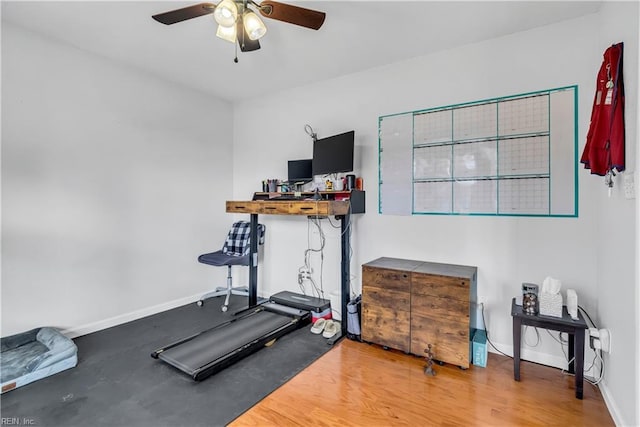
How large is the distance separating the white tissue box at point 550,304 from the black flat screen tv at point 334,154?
68.9 inches

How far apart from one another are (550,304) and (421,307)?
32.6 inches

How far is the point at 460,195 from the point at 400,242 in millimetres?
693

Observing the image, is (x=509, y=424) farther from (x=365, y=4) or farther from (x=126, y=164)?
(x=126, y=164)

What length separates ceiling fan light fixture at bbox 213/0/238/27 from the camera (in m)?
1.74

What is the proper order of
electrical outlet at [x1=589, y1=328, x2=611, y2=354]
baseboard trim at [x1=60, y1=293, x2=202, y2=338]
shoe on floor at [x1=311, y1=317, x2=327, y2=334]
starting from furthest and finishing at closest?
1. shoe on floor at [x1=311, y1=317, x2=327, y2=334]
2. baseboard trim at [x1=60, y1=293, x2=202, y2=338]
3. electrical outlet at [x1=589, y1=328, x2=611, y2=354]

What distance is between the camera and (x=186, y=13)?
188cm

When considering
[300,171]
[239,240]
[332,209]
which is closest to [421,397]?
[332,209]

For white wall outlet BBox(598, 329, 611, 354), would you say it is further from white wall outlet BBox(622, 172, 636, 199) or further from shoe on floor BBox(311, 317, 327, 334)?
shoe on floor BBox(311, 317, 327, 334)

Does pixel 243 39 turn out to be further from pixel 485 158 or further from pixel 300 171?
pixel 485 158

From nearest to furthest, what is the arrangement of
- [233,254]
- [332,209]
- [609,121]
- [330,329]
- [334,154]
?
1. [609,121]
2. [332,209]
3. [330,329]
4. [334,154]
5. [233,254]

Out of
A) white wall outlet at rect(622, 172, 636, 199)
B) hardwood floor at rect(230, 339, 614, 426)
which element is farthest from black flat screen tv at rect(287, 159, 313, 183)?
white wall outlet at rect(622, 172, 636, 199)

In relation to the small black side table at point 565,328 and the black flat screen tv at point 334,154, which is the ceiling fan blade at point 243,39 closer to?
the black flat screen tv at point 334,154

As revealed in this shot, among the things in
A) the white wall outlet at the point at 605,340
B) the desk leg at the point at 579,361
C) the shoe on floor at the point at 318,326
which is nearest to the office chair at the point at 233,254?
the shoe on floor at the point at 318,326

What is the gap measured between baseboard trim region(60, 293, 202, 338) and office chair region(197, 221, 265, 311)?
217 millimetres
